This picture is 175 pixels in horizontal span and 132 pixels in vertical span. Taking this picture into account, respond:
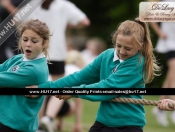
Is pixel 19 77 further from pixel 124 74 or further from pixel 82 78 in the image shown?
pixel 124 74

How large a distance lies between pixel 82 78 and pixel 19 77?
310 millimetres

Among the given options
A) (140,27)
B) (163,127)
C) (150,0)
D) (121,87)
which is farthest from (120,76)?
(163,127)

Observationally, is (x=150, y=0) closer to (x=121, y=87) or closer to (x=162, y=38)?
(x=121, y=87)

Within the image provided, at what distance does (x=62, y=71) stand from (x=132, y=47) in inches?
73.4

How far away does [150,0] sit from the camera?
3.63m

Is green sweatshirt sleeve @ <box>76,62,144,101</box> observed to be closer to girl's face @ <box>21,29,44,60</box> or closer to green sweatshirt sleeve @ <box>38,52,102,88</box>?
green sweatshirt sleeve @ <box>38,52,102,88</box>

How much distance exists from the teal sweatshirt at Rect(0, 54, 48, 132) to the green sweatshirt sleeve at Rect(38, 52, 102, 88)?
74 mm

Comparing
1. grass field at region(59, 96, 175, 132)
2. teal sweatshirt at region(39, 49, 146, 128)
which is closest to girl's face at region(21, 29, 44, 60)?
teal sweatshirt at region(39, 49, 146, 128)

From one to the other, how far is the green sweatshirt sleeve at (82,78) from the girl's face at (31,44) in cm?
16

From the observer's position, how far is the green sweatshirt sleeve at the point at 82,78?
3.39m

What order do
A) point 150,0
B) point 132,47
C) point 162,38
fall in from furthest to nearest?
point 162,38, point 150,0, point 132,47

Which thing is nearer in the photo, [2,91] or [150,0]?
[2,91]

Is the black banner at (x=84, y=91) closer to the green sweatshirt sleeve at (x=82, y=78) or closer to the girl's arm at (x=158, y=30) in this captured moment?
the green sweatshirt sleeve at (x=82, y=78)

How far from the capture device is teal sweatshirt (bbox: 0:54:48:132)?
3371 millimetres
